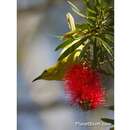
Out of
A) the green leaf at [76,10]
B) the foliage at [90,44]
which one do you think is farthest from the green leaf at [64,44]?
the green leaf at [76,10]

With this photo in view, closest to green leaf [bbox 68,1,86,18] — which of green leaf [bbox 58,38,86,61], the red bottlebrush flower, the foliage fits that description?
the foliage

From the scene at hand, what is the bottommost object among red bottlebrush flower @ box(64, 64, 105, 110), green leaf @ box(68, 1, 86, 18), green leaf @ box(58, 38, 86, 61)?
red bottlebrush flower @ box(64, 64, 105, 110)

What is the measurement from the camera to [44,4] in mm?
1229

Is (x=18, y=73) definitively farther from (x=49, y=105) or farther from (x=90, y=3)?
(x=90, y=3)

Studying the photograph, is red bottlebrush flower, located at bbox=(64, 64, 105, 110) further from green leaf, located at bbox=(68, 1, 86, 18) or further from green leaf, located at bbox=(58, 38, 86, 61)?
green leaf, located at bbox=(68, 1, 86, 18)

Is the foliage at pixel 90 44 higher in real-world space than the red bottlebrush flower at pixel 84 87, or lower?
higher

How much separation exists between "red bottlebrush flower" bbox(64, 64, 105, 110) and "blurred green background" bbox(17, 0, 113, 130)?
1.2 inches

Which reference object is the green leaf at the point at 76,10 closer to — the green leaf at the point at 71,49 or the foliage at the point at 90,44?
the foliage at the point at 90,44

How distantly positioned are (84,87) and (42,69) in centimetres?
19

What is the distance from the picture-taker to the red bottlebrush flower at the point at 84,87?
1.22m

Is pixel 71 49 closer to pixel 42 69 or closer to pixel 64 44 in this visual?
pixel 64 44

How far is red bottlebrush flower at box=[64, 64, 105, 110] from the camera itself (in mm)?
1221

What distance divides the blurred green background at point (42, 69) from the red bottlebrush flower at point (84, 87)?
29 mm
